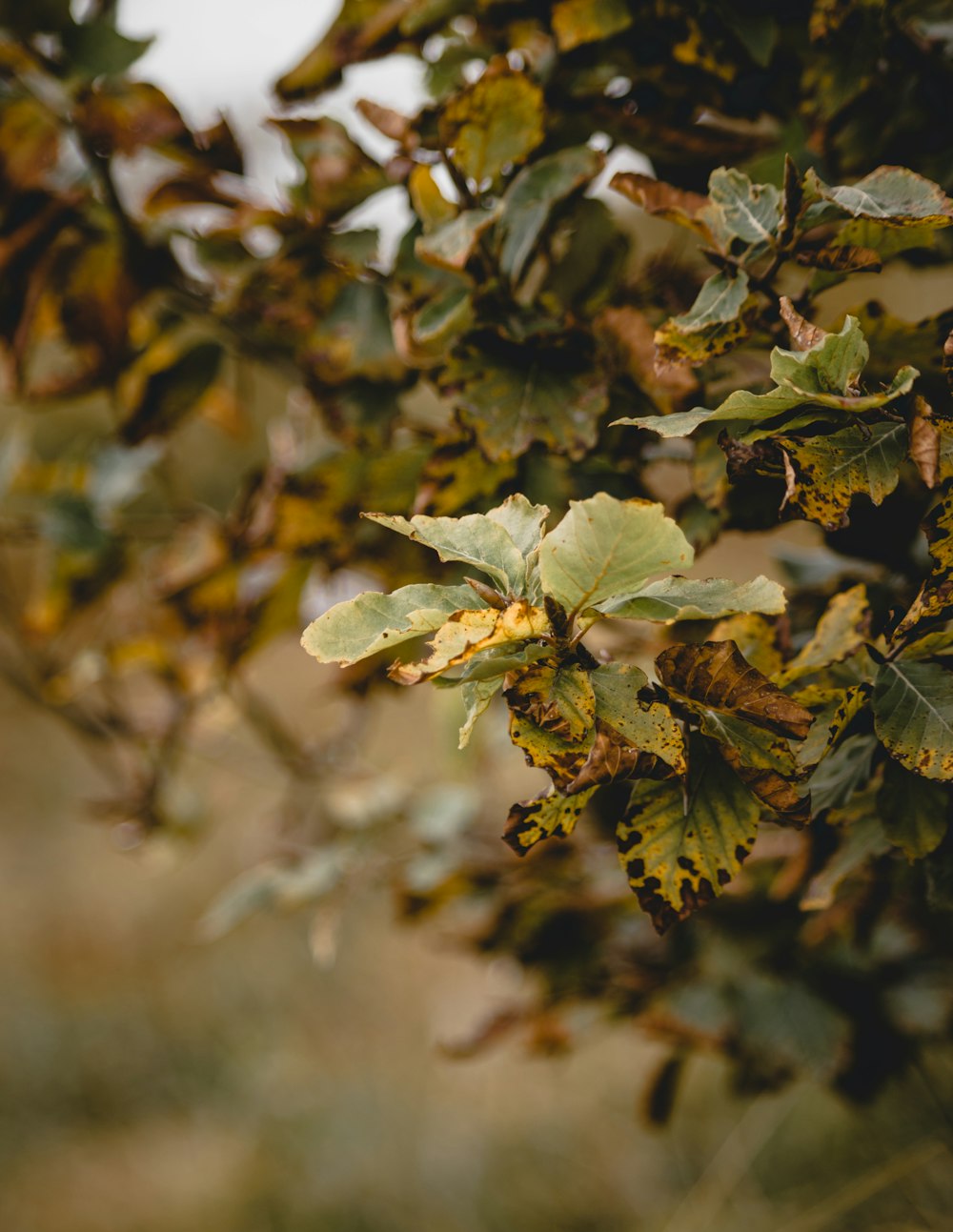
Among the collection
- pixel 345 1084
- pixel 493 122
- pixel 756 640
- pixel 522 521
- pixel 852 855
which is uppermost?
pixel 493 122

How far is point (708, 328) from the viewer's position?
409mm

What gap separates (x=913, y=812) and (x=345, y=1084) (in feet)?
7.46

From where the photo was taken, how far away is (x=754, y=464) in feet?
1.21

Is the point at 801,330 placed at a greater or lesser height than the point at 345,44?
lesser

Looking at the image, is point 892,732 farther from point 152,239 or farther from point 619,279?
point 152,239

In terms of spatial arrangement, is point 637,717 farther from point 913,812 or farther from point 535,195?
point 535,195

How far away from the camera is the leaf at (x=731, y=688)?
1.10 feet

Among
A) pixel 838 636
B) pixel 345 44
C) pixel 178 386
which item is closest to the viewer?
pixel 838 636

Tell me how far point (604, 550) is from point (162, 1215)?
2.24 meters

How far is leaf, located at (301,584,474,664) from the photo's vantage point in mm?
326

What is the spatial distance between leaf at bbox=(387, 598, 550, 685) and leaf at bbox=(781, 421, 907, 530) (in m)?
0.13

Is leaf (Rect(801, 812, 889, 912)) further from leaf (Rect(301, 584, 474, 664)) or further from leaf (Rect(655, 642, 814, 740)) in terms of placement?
leaf (Rect(301, 584, 474, 664))

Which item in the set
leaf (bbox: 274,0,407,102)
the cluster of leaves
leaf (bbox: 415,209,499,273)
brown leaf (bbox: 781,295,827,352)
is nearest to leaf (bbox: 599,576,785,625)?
the cluster of leaves

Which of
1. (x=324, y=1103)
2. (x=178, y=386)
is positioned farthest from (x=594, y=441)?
(x=324, y=1103)
